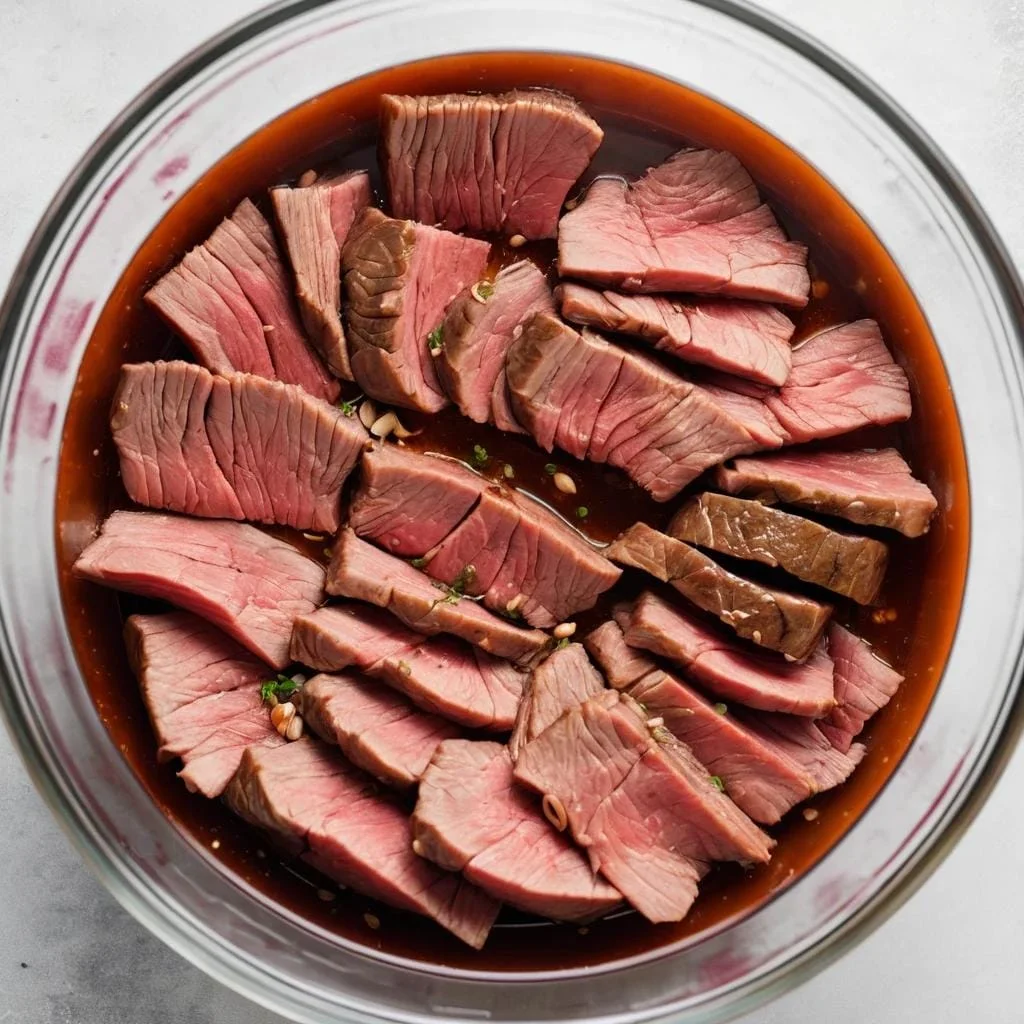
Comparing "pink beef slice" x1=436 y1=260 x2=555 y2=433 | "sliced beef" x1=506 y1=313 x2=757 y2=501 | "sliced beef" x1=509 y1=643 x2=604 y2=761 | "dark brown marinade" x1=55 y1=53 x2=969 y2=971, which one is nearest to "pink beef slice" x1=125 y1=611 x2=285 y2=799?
"dark brown marinade" x1=55 y1=53 x2=969 y2=971

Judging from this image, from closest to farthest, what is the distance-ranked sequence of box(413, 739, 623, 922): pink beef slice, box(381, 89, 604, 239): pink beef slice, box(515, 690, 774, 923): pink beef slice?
box(413, 739, 623, 922): pink beef slice < box(515, 690, 774, 923): pink beef slice < box(381, 89, 604, 239): pink beef slice

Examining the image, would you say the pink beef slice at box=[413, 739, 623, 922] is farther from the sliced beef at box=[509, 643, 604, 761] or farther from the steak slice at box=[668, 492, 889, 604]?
the steak slice at box=[668, 492, 889, 604]

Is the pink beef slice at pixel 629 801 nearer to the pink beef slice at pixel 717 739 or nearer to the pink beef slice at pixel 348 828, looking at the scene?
the pink beef slice at pixel 717 739

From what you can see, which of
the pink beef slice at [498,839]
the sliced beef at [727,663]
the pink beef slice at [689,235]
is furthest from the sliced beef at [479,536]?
the pink beef slice at [689,235]

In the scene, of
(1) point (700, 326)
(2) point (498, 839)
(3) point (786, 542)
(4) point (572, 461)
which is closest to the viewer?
(2) point (498, 839)

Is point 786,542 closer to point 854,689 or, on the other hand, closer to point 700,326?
point 854,689

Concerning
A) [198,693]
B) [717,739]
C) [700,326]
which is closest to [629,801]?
[717,739]
